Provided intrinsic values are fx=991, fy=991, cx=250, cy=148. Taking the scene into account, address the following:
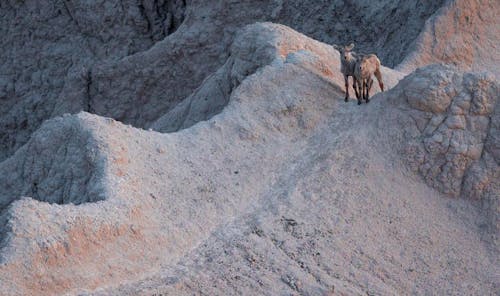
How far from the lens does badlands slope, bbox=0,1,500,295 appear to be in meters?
12.0

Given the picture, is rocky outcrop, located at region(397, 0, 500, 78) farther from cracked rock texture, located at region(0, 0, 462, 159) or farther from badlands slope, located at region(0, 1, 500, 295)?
badlands slope, located at region(0, 1, 500, 295)

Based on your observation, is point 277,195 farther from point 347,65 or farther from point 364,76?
point 347,65

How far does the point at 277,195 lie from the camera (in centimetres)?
1386

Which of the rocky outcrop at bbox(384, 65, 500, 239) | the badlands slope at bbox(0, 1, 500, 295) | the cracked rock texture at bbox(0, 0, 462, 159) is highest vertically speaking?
the rocky outcrop at bbox(384, 65, 500, 239)

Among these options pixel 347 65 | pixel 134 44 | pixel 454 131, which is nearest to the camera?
pixel 454 131

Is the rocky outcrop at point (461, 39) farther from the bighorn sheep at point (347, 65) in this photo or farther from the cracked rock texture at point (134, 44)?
the bighorn sheep at point (347, 65)

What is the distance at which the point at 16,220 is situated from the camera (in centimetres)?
1182

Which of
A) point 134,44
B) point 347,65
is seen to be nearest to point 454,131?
point 347,65

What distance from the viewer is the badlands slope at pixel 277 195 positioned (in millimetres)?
11984

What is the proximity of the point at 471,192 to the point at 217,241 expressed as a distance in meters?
3.91

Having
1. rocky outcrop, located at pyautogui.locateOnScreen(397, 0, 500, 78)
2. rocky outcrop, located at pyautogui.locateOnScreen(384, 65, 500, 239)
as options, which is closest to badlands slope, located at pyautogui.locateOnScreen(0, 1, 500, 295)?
rocky outcrop, located at pyautogui.locateOnScreen(384, 65, 500, 239)

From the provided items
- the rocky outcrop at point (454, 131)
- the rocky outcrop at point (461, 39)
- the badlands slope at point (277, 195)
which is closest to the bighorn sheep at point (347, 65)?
the badlands slope at point (277, 195)

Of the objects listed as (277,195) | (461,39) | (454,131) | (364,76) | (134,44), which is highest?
(364,76)

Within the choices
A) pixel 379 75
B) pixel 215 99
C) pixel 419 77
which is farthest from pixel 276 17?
pixel 419 77
